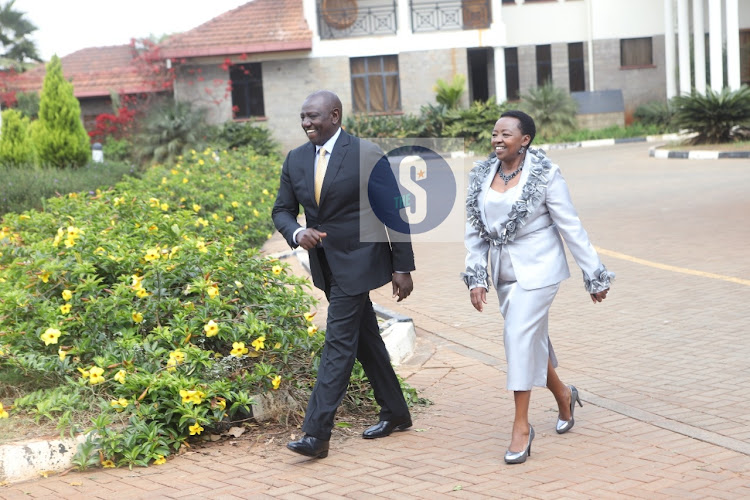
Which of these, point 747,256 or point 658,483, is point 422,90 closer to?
point 747,256

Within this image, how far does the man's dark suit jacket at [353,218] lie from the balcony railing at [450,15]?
2718 cm

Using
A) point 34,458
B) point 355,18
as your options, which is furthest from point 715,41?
point 34,458

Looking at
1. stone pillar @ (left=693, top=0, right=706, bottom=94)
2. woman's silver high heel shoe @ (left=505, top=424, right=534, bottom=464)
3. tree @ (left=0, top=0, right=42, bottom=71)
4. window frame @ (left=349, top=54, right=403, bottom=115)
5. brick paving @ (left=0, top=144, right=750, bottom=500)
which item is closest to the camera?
brick paving @ (left=0, top=144, right=750, bottom=500)

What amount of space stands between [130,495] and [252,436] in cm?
97

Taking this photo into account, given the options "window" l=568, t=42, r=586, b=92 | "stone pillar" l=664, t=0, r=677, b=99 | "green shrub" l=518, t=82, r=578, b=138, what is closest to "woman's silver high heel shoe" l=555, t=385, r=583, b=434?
"green shrub" l=518, t=82, r=578, b=138

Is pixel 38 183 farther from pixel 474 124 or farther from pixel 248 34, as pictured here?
pixel 474 124

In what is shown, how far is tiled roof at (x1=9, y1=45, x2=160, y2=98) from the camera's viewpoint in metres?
31.0

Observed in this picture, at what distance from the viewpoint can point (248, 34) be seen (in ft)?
99.6

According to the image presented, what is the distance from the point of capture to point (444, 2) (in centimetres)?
3178

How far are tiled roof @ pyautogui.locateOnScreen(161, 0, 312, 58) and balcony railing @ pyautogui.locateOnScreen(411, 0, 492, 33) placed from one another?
12.4ft

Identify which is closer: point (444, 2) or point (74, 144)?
point (74, 144)

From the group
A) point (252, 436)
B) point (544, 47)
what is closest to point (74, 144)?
point (252, 436)

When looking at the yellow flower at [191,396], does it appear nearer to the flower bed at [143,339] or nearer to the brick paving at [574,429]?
the flower bed at [143,339]

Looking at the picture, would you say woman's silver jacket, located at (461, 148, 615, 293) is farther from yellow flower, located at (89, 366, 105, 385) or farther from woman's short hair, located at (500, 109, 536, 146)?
yellow flower, located at (89, 366, 105, 385)
